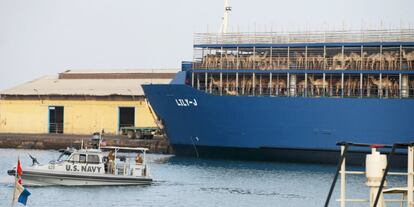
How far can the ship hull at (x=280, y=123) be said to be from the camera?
64.0m

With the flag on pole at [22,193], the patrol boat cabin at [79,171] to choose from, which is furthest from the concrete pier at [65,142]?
the flag on pole at [22,193]

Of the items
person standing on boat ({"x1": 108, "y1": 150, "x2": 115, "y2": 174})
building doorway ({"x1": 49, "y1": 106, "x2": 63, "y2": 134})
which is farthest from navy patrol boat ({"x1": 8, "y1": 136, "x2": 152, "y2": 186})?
building doorway ({"x1": 49, "y1": 106, "x2": 63, "y2": 134})

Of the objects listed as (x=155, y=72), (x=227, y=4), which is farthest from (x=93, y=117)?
(x=227, y=4)

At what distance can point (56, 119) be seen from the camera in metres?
92.8

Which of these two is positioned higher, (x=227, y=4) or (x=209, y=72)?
(x=227, y=4)

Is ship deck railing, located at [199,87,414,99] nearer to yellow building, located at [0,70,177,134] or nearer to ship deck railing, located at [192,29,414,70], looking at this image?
ship deck railing, located at [192,29,414,70]

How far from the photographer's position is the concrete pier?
75750 millimetres

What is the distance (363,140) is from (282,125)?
15.3 ft

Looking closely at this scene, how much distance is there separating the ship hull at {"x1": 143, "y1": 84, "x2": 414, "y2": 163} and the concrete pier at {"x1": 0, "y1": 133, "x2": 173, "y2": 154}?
8459 millimetres

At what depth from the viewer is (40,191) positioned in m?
43.7

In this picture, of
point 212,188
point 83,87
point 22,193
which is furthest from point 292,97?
point 22,193

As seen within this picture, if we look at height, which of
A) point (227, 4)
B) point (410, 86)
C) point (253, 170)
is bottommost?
point (253, 170)

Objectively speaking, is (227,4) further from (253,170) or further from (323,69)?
(253,170)

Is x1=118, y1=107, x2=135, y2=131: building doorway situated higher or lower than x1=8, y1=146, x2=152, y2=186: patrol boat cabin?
higher
